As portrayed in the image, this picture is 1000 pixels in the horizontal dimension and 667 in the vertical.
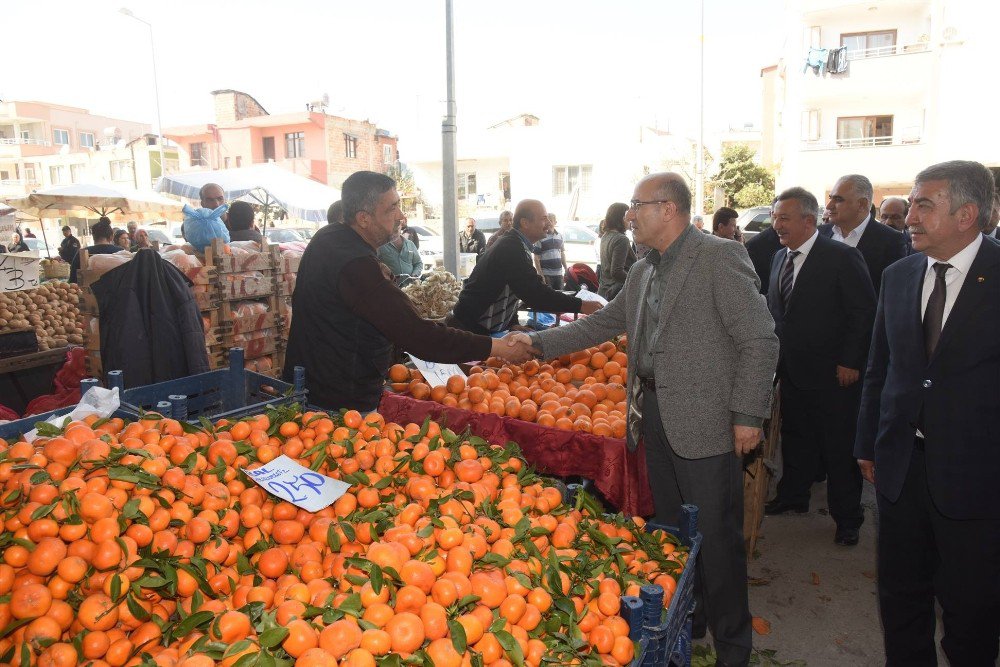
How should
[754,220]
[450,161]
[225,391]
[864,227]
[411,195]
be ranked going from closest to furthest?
[225,391], [864,227], [450,161], [754,220], [411,195]

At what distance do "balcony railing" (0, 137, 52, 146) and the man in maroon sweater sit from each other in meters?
53.8

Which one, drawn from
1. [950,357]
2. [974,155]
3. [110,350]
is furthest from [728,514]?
[974,155]

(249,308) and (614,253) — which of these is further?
(614,253)

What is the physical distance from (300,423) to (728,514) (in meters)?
1.83

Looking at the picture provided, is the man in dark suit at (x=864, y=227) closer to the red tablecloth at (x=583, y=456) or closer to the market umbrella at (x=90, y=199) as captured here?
the red tablecloth at (x=583, y=456)

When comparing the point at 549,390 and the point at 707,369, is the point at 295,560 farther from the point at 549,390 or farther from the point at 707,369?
the point at 549,390

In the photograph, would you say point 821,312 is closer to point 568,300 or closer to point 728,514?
point 568,300

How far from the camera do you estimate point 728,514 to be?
2822 millimetres

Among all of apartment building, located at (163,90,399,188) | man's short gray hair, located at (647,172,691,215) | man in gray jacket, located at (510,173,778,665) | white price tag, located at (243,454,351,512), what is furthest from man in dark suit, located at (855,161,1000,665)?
apartment building, located at (163,90,399,188)

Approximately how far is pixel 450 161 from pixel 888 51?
63.9ft

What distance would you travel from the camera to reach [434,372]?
12.3 feet

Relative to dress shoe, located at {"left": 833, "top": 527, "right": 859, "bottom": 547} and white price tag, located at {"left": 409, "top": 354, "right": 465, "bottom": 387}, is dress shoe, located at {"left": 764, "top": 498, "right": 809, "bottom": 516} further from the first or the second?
white price tag, located at {"left": 409, "top": 354, "right": 465, "bottom": 387}

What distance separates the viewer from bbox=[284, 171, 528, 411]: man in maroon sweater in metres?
3.13

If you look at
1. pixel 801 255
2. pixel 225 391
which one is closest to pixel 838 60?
pixel 801 255
